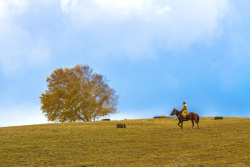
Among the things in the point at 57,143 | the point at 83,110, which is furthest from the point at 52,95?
the point at 57,143

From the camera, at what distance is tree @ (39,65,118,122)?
62.2m

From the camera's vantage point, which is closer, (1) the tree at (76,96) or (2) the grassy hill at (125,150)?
(2) the grassy hill at (125,150)

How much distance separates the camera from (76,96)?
2436 inches

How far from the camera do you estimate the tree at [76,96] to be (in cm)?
6216

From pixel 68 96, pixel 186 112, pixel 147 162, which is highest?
pixel 68 96

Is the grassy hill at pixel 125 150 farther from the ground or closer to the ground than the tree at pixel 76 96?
→ closer to the ground

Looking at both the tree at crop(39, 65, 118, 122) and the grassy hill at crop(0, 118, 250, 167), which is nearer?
the grassy hill at crop(0, 118, 250, 167)

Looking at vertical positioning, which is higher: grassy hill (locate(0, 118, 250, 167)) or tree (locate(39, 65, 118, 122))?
tree (locate(39, 65, 118, 122))

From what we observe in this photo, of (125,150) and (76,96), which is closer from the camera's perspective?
(125,150)

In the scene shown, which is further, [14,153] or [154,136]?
[154,136]

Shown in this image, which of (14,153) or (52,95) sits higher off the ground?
(52,95)

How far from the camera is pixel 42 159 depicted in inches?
746

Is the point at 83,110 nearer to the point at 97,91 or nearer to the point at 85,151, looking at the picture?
the point at 97,91

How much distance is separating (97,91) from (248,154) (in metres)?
46.8
